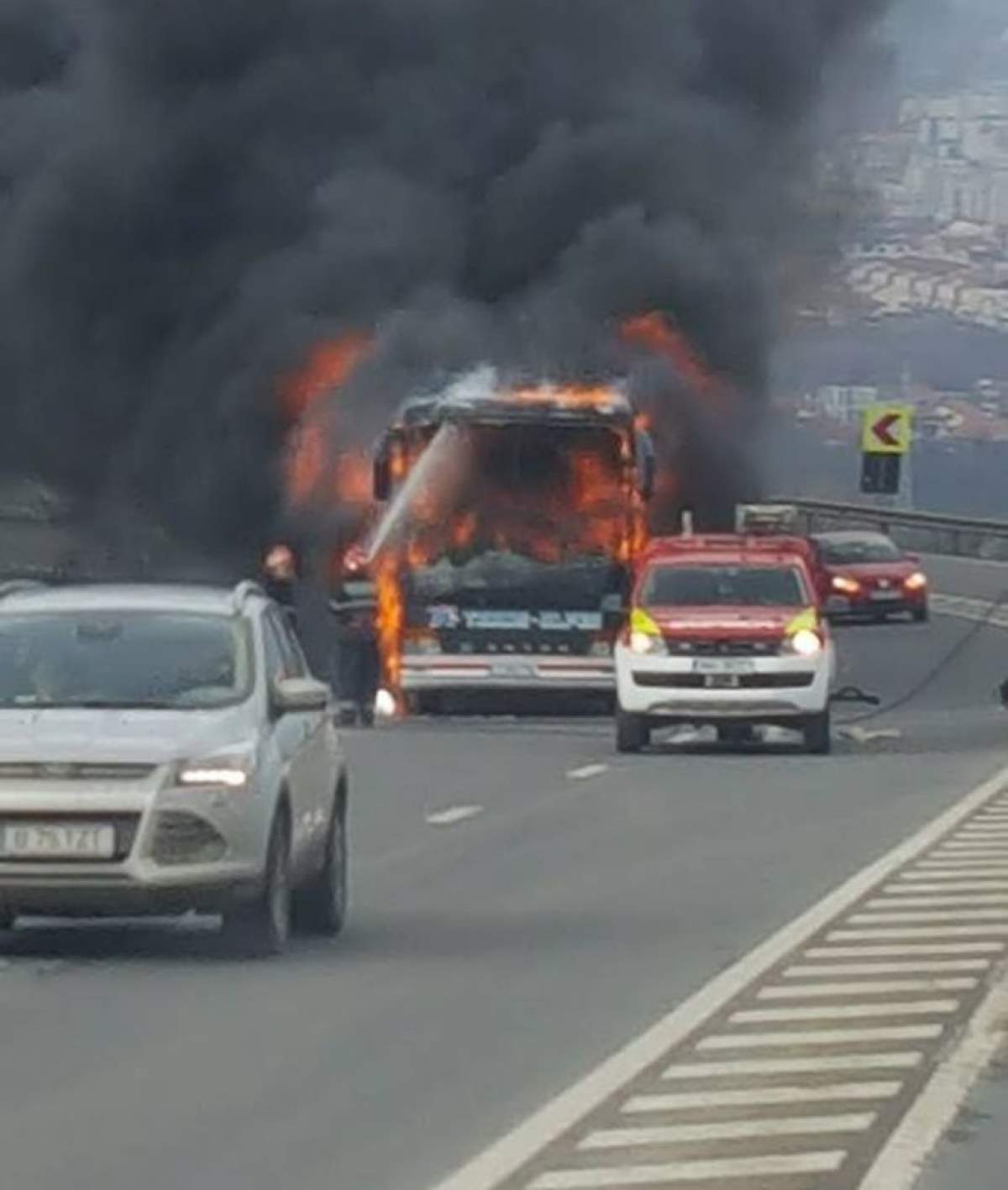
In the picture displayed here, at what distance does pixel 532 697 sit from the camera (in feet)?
130

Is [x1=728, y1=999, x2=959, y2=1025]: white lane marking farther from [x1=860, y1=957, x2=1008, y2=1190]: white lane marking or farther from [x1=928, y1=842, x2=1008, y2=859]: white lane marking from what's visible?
[x1=928, y1=842, x2=1008, y2=859]: white lane marking

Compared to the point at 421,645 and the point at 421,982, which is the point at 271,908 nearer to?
the point at 421,982

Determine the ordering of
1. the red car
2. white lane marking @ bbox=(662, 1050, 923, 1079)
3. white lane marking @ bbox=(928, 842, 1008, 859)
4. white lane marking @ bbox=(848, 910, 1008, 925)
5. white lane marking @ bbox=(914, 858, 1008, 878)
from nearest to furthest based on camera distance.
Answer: white lane marking @ bbox=(662, 1050, 923, 1079)
white lane marking @ bbox=(848, 910, 1008, 925)
white lane marking @ bbox=(914, 858, 1008, 878)
white lane marking @ bbox=(928, 842, 1008, 859)
the red car

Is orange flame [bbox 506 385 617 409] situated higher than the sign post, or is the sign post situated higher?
orange flame [bbox 506 385 617 409]

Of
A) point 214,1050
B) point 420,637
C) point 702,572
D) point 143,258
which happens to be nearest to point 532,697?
point 420,637

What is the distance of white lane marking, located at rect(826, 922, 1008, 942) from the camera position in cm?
1756

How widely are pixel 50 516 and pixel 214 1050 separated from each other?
146 ft

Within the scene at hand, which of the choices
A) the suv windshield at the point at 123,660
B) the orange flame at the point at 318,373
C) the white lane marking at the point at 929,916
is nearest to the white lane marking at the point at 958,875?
the white lane marking at the point at 929,916

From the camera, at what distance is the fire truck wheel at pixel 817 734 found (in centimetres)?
3453

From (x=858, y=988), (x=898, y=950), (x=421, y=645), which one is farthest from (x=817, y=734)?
(x=858, y=988)

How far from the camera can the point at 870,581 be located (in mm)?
61562

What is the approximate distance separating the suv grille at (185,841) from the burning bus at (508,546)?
74.1 ft

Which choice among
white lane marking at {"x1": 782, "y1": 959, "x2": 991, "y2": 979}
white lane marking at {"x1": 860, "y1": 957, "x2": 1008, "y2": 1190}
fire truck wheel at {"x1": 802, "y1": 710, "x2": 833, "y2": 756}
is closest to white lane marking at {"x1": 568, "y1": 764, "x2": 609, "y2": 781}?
fire truck wheel at {"x1": 802, "y1": 710, "x2": 833, "y2": 756}

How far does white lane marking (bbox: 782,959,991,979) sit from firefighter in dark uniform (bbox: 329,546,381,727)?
21.7 metres
